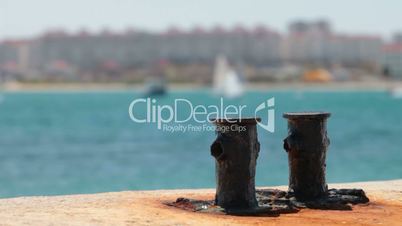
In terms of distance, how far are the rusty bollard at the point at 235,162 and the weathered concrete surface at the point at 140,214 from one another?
397 mm

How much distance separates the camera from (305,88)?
564 ft

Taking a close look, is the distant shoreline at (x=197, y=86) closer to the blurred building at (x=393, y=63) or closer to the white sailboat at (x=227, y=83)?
the blurred building at (x=393, y=63)

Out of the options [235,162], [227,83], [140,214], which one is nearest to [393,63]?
[227,83]

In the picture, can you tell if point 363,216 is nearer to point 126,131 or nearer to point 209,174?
point 209,174

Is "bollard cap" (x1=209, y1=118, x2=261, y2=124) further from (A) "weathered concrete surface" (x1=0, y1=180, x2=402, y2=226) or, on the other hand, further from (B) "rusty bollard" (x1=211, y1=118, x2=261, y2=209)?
(A) "weathered concrete surface" (x1=0, y1=180, x2=402, y2=226)

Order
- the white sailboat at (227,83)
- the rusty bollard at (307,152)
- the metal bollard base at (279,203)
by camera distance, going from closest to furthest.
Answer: the metal bollard base at (279,203) → the rusty bollard at (307,152) → the white sailboat at (227,83)

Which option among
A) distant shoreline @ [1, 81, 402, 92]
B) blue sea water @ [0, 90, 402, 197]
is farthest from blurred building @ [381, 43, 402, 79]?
blue sea water @ [0, 90, 402, 197]

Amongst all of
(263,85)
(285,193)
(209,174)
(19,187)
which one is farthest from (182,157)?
(263,85)

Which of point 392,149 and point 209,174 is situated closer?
point 209,174

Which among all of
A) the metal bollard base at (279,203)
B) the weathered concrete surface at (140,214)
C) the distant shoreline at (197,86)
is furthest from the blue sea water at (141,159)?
the distant shoreline at (197,86)

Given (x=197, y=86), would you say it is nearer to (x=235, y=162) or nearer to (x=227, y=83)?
(x=227, y=83)

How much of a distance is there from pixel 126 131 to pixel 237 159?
4163 cm

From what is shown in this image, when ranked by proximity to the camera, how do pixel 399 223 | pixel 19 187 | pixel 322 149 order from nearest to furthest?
1. pixel 399 223
2. pixel 322 149
3. pixel 19 187

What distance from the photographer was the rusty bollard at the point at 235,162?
372 inches
